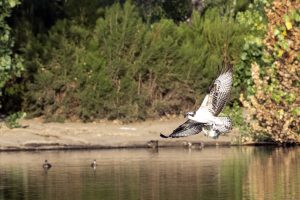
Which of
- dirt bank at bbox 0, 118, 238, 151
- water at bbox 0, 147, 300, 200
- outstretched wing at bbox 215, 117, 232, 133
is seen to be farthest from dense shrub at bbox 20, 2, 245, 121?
outstretched wing at bbox 215, 117, 232, 133

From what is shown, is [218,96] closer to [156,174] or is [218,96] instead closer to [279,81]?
[156,174]

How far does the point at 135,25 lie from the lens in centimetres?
4062

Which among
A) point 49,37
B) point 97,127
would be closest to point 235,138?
point 97,127

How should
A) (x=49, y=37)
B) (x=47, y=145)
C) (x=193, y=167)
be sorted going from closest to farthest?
(x=193, y=167), (x=47, y=145), (x=49, y=37)

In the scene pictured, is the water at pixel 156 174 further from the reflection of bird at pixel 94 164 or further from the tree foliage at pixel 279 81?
the tree foliage at pixel 279 81

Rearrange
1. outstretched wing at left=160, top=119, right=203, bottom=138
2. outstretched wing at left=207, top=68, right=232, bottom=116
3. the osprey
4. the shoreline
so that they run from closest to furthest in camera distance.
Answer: the osprey, outstretched wing at left=207, top=68, right=232, bottom=116, outstretched wing at left=160, top=119, right=203, bottom=138, the shoreline

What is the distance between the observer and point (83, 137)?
37.7 m

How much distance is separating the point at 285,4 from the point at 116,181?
6770 millimetres

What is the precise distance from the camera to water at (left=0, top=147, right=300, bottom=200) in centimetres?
2812

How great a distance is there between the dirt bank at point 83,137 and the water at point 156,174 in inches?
14.2

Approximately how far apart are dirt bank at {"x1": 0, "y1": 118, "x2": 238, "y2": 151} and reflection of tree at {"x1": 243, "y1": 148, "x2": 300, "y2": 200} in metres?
3.43

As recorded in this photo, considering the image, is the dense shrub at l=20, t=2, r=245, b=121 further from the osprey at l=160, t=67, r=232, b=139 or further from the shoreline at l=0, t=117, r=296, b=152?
the osprey at l=160, t=67, r=232, b=139

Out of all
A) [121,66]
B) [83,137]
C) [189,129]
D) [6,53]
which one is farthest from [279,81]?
[189,129]

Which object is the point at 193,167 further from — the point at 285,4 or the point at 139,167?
the point at 285,4
